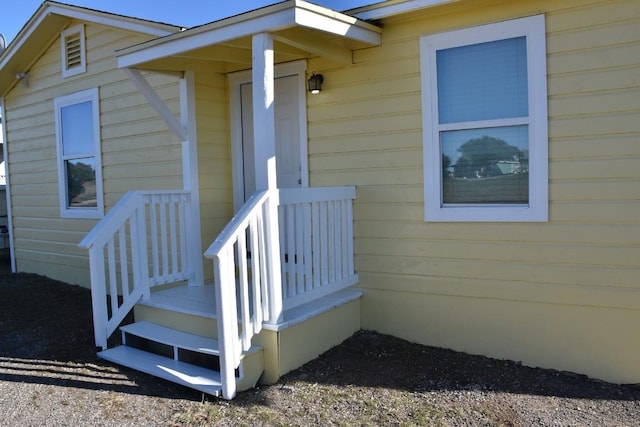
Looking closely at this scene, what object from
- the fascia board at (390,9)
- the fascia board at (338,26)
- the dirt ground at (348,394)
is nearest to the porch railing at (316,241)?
the dirt ground at (348,394)

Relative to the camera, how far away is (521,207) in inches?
155

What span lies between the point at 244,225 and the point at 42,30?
537cm

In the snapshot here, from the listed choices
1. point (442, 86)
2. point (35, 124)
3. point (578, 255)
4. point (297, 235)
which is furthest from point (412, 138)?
point (35, 124)

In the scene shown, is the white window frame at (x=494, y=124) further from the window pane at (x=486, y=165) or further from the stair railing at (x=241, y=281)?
the stair railing at (x=241, y=281)

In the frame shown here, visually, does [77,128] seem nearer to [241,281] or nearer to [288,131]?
[288,131]

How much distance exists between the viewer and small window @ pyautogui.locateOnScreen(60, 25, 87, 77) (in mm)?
6766

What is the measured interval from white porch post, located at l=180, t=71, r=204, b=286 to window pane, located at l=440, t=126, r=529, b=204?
7.85 ft

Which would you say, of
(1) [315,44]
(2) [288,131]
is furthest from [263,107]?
(2) [288,131]

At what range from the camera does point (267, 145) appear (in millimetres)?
3713

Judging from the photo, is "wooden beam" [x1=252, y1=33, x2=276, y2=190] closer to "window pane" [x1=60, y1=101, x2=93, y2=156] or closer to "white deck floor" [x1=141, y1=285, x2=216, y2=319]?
"white deck floor" [x1=141, y1=285, x2=216, y2=319]

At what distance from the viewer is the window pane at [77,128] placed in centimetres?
681

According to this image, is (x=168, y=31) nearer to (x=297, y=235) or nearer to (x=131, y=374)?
(x=297, y=235)

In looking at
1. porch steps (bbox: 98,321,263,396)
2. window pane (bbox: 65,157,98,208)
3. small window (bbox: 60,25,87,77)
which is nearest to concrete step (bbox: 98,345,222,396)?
porch steps (bbox: 98,321,263,396)

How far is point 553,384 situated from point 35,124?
7.38 meters
